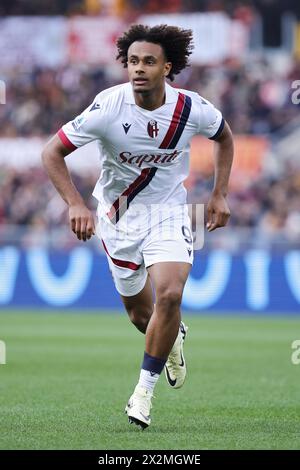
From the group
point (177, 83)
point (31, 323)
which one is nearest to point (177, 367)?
point (31, 323)

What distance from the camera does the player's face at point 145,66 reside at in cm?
698

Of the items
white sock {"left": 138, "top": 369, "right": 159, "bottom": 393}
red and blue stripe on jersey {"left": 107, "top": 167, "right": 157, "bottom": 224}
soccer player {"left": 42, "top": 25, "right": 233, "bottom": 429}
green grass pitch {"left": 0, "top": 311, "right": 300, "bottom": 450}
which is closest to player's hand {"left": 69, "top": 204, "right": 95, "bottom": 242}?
soccer player {"left": 42, "top": 25, "right": 233, "bottom": 429}

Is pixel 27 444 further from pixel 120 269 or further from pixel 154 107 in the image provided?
pixel 154 107

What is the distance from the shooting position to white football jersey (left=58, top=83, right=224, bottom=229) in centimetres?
705

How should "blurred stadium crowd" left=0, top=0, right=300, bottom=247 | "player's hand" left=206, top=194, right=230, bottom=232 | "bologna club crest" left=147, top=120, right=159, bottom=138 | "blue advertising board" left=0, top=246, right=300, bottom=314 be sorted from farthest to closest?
"blurred stadium crowd" left=0, top=0, right=300, bottom=247, "blue advertising board" left=0, top=246, right=300, bottom=314, "player's hand" left=206, top=194, right=230, bottom=232, "bologna club crest" left=147, top=120, right=159, bottom=138

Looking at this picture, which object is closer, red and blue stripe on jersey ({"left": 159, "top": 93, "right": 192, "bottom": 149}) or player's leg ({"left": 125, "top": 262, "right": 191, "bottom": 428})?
player's leg ({"left": 125, "top": 262, "right": 191, "bottom": 428})

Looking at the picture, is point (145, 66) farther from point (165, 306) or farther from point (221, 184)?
point (165, 306)

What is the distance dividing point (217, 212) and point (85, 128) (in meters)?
1.14

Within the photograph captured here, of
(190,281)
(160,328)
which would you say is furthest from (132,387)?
(190,281)

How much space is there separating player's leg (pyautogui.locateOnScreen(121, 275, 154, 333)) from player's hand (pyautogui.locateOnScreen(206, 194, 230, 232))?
65 cm

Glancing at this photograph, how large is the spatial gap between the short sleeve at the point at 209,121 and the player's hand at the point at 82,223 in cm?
114

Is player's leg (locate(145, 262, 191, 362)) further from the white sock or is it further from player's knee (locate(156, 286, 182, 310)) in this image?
the white sock

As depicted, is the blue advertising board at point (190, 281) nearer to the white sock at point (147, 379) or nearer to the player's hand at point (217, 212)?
the player's hand at point (217, 212)
